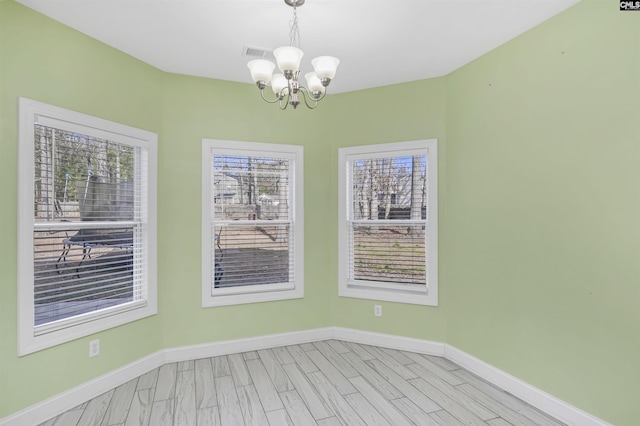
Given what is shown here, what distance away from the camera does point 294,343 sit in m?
3.67

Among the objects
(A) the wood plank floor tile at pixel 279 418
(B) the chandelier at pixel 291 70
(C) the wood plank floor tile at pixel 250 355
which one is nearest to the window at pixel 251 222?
(C) the wood plank floor tile at pixel 250 355

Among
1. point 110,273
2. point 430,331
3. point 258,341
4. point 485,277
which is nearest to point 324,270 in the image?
point 258,341

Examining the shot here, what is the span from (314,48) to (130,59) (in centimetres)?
164

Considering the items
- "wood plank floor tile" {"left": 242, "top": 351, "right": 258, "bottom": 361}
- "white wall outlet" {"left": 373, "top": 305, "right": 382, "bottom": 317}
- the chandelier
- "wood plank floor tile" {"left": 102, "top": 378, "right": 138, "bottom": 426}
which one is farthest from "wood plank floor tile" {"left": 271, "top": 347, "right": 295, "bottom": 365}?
the chandelier

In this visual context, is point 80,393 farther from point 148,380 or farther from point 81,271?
point 81,271

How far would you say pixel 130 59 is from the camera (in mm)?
2953

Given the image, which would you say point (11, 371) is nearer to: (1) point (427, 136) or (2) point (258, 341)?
(2) point (258, 341)

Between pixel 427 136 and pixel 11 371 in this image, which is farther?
pixel 427 136

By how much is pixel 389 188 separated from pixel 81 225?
2.84 metres

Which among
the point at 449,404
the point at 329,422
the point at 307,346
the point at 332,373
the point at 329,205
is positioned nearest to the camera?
the point at 329,422

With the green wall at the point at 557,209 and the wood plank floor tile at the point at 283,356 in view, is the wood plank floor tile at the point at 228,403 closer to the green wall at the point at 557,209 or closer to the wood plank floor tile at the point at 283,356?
the wood plank floor tile at the point at 283,356

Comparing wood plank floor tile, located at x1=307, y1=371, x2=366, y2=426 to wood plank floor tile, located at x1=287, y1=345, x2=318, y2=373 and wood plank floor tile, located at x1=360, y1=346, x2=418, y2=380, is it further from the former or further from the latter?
wood plank floor tile, located at x1=360, y1=346, x2=418, y2=380

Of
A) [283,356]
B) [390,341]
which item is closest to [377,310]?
[390,341]

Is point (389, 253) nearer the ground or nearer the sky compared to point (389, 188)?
nearer the ground
